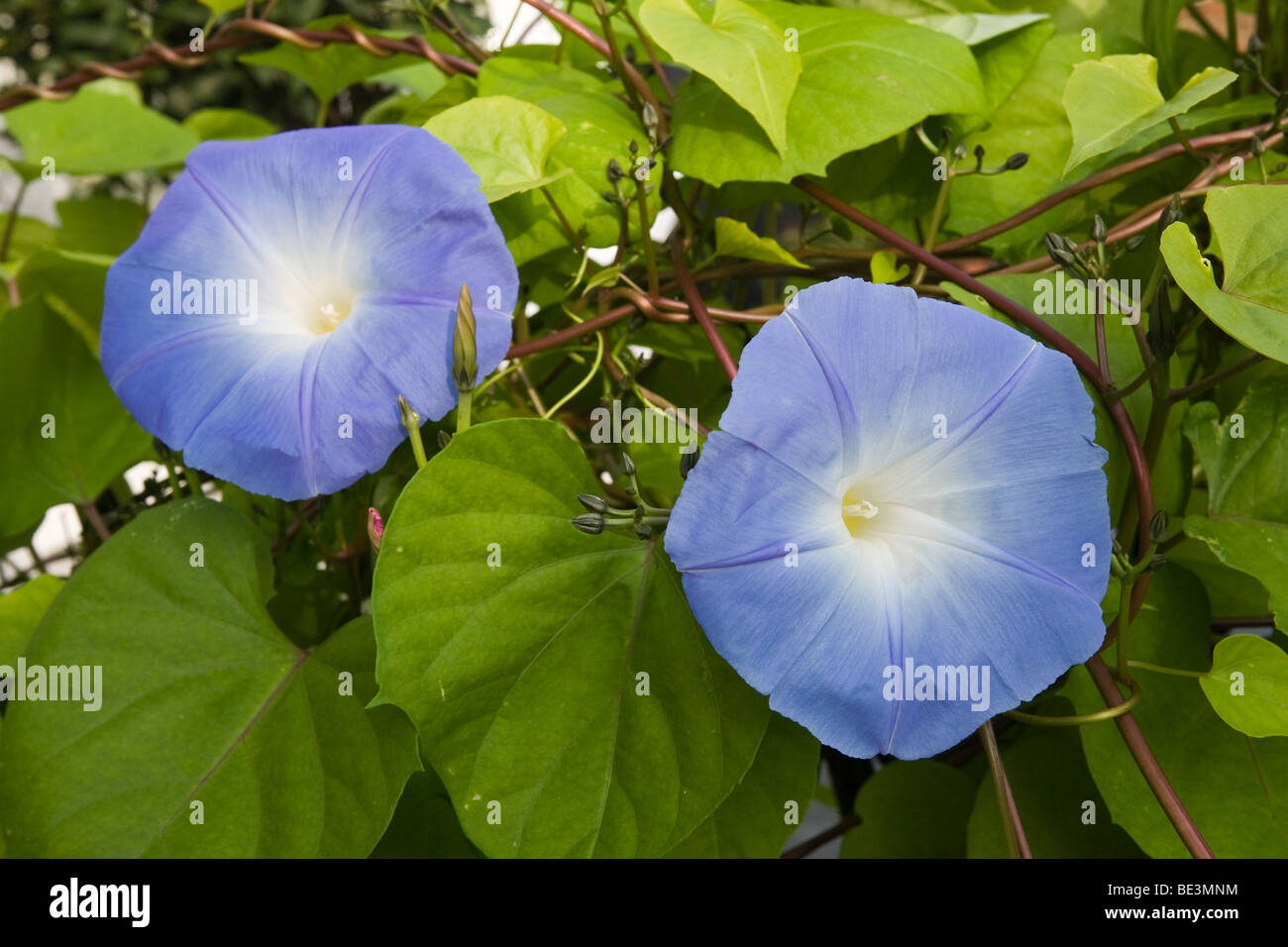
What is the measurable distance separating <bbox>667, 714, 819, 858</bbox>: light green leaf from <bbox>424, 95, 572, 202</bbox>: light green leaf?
291mm

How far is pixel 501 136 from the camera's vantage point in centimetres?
51

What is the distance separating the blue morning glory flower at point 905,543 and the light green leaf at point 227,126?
0.64 metres

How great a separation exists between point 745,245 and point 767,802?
11.0 inches

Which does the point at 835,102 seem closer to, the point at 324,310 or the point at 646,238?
the point at 646,238

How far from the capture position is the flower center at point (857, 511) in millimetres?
429

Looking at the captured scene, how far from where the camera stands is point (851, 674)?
378 millimetres

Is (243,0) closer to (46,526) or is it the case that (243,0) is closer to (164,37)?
(46,526)

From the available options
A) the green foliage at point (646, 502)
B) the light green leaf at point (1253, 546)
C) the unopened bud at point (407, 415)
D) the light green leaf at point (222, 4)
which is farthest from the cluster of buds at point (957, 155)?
the light green leaf at point (222, 4)

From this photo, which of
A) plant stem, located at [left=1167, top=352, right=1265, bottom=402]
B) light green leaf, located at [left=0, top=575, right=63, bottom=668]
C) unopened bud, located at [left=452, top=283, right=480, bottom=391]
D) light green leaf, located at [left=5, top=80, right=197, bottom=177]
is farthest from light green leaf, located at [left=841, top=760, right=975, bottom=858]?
light green leaf, located at [left=5, top=80, right=197, bottom=177]

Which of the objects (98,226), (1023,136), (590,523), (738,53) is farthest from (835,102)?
(98,226)

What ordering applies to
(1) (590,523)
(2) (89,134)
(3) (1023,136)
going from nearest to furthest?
(1) (590,523) → (3) (1023,136) → (2) (89,134)

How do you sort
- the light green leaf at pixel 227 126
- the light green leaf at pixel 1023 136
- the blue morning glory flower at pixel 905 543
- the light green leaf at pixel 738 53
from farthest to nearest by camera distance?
the light green leaf at pixel 227 126
the light green leaf at pixel 1023 136
the light green leaf at pixel 738 53
the blue morning glory flower at pixel 905 543

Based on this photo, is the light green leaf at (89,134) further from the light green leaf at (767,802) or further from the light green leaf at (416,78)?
the light green leaf at (767,802)

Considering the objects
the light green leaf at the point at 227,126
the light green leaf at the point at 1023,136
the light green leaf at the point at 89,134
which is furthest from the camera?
the light green leaf at the point at 227,126
